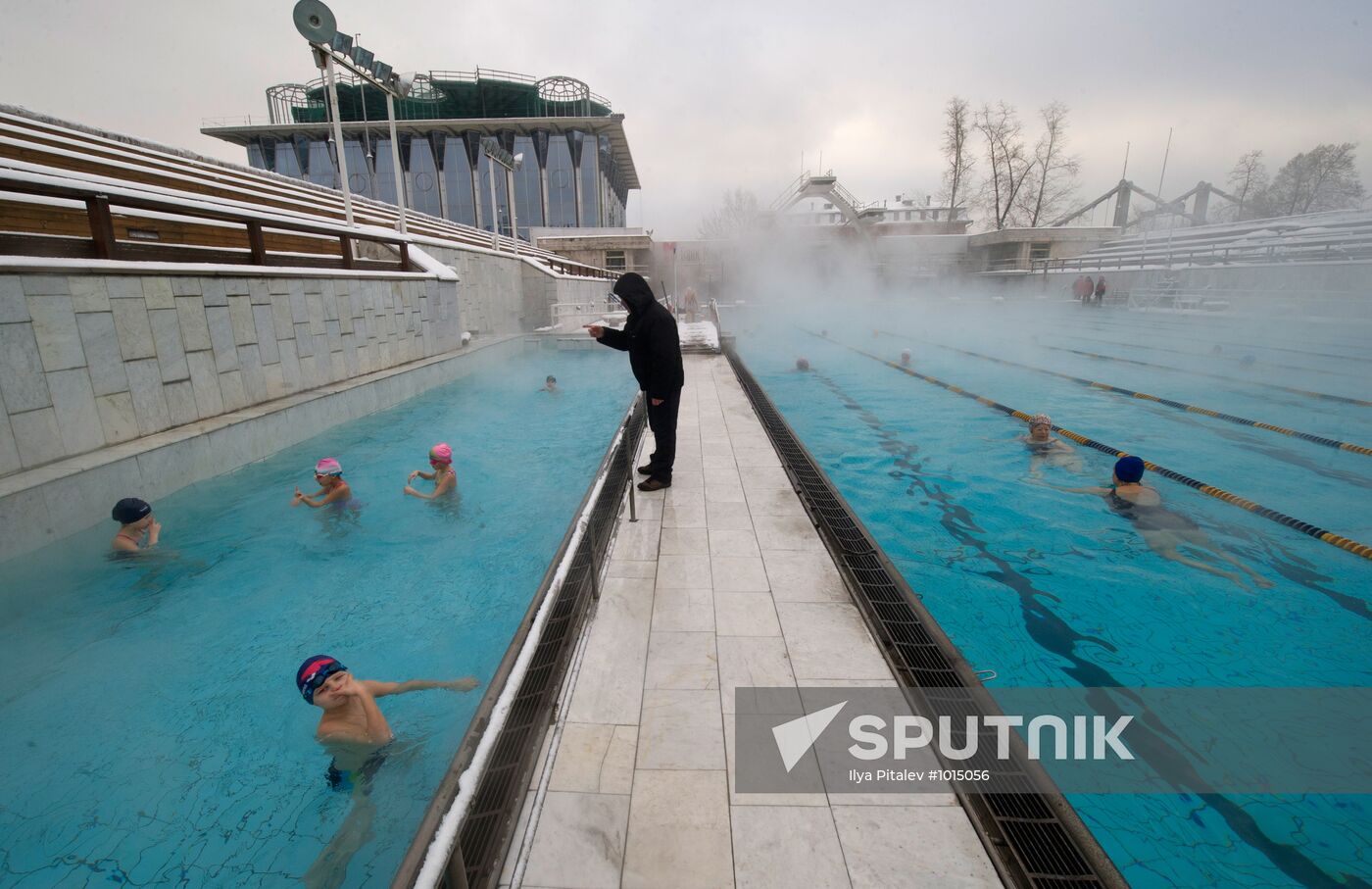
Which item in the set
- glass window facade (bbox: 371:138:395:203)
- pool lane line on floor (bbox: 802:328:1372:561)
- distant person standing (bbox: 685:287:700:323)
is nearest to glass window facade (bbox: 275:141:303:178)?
glass window facade (bbox: 371:138:395:203)

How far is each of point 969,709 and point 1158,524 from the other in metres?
4.08

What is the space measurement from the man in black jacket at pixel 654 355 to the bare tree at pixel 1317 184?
52.8 metres

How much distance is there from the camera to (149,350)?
15.6 ft

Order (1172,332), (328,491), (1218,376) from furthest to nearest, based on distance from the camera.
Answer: (1172,332) → (1218,376) → (328,491)

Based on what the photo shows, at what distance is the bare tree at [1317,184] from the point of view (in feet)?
119

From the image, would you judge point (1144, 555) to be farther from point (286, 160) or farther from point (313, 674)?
point (286, 160)

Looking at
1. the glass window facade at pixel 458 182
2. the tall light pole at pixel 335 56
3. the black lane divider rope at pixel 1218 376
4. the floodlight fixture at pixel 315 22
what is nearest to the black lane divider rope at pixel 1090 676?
the black lane divider rope at pixel 1218 376

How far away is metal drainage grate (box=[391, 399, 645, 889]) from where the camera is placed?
1.32m

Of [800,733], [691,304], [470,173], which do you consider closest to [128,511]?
[800,733]

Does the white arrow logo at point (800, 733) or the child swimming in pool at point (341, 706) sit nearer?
the white arrow logo at point (800, 733)

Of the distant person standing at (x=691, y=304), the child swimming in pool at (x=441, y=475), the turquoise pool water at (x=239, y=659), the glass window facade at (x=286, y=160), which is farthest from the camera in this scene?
the glass window facade at (x=286, y=160)

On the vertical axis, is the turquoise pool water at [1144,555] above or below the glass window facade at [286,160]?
below

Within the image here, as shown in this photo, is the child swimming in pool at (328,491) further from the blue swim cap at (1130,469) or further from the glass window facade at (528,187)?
the glass window facade at (528,187)

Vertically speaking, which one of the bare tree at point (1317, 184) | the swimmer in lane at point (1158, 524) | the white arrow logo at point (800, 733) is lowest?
the swimmer in lane at point (1158, 524)
